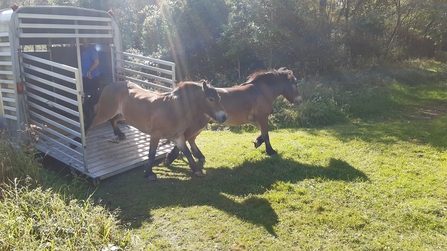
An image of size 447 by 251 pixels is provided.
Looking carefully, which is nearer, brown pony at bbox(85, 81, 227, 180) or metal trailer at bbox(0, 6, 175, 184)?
metal trailer at bbox(0, 6, 175, 184)

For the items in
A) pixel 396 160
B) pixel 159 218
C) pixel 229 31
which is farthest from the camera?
pixel 229 31

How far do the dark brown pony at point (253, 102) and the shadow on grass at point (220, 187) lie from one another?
0.68 metres

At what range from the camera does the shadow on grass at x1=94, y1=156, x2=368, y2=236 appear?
481cm

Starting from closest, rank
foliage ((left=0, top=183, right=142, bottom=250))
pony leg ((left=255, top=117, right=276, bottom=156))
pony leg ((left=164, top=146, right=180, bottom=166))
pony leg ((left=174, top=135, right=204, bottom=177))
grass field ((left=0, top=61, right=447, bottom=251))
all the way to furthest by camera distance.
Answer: foliage ((left=0, top=183, right=142, bottom=250)), grass field ((left=0, top=61, right=447, bottom=251)), pony leg ((left=174, top=135, right=204, bottom=177)), pony leg ((left=164, top=146, right=180, bottom=166)), pony leg ((left=255, top=117, right=276, bottom=156))

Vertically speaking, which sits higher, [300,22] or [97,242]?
[300,22]

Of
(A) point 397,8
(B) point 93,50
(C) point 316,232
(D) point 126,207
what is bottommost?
(D) point 126,207

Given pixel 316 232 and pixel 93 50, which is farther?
pixel 93 50

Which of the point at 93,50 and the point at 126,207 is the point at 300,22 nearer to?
the point at 93,50

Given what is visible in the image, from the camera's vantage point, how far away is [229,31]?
49.1ft

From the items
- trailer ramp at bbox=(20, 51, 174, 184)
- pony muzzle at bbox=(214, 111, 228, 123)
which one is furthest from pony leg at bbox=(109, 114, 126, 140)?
pony muzzle at bbox=(214, 111, 228, 123)

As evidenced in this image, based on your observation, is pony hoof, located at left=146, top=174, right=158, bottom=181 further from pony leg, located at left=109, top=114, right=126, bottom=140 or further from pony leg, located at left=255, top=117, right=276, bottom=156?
pony leg, located at left=255, top=117, right=276, bottom=156

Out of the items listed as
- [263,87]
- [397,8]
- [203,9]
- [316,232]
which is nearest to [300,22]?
[203,9]

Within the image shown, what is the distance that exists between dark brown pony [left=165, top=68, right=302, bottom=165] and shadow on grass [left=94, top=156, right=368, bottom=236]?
2.22 feet

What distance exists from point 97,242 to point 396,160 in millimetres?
5566
